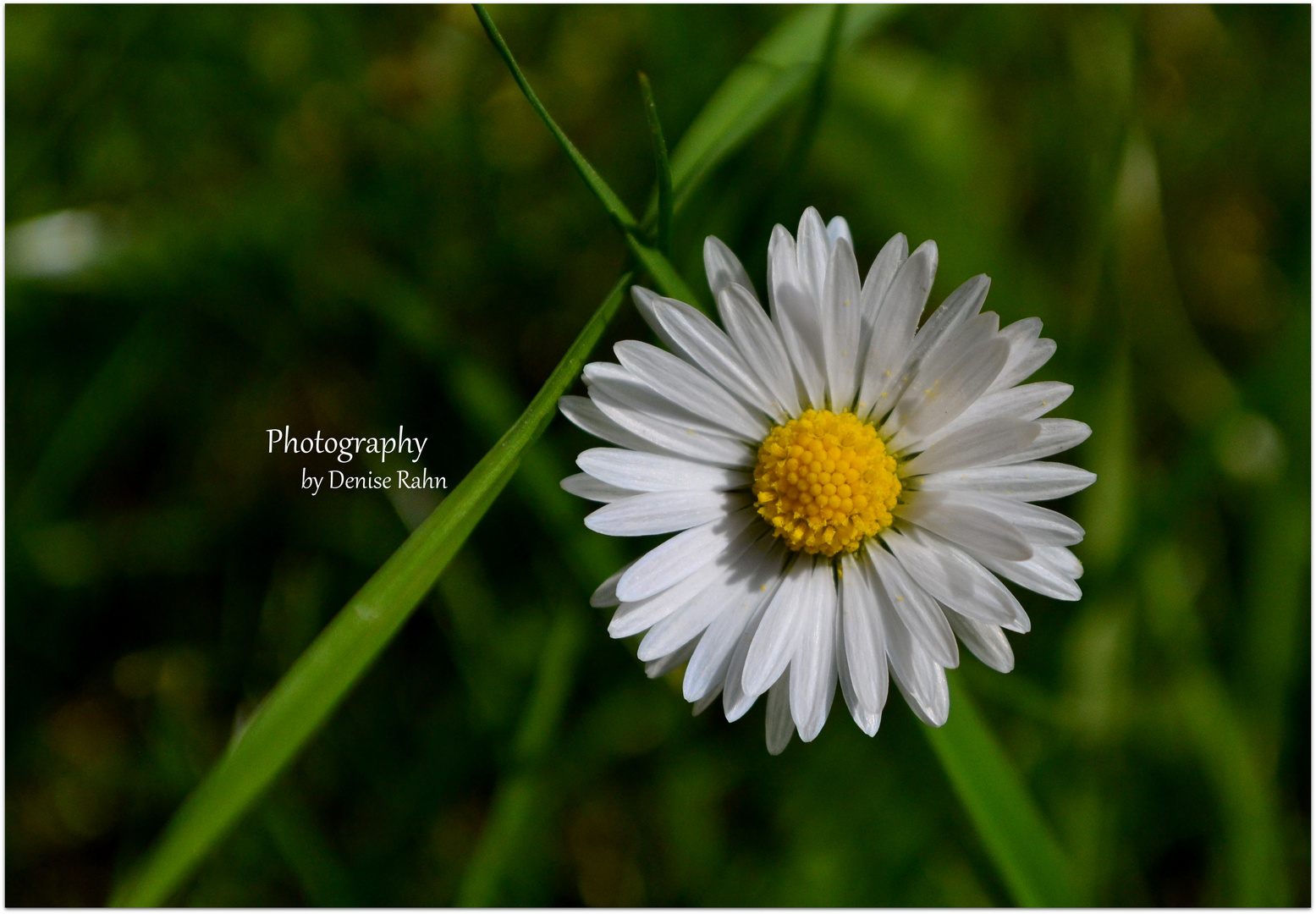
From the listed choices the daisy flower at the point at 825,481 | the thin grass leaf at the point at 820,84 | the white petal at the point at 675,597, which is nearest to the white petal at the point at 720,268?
the daisy flower at the point at 825,481

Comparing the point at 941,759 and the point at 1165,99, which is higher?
the point at 1165,99

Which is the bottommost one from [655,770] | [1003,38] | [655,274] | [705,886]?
[705,886]

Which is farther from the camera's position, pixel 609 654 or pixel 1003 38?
pixel 1003 38

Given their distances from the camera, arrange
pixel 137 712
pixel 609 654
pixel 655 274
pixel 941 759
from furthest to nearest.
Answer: pixel 137 712 → pixel 609 654 → pixel 941 759 → pixel 655 274

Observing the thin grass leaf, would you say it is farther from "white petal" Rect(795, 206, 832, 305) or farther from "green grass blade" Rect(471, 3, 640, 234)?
"green grass blade" Rect(471, 3, 640, 234)

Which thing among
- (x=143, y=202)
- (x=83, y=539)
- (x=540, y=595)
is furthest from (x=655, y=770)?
(x=143, y=202)

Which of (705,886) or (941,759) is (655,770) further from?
A: (941,759)

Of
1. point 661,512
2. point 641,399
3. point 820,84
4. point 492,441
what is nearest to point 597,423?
point 641,399
